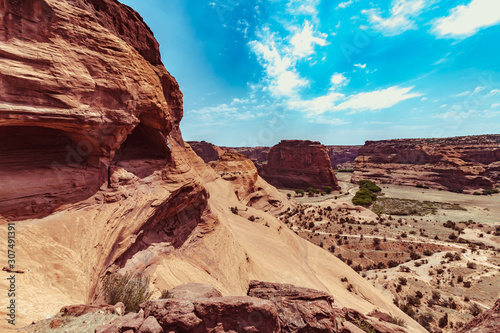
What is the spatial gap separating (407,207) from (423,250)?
2498 centimetres

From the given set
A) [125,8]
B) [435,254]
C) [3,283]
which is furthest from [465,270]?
[125,8]

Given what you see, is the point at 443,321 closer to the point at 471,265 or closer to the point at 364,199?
the point at 471,265

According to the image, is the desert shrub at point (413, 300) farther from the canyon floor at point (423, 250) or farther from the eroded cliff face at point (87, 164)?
the eroded cliff face at point (87, 164)

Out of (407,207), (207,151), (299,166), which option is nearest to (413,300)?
(407,207)

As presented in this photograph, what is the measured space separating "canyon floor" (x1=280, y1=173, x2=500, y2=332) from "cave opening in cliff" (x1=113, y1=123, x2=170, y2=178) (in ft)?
48.4

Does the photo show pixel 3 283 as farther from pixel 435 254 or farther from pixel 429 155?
pixel 429 155

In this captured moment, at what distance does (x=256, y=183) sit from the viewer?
38594 millimetres

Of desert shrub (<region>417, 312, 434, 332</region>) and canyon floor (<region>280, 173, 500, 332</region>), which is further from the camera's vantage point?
canyon floor (<region>280, 173, 500, 332</region>)

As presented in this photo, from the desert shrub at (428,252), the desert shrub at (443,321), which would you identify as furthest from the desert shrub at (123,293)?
the desert shrub at (428,252)

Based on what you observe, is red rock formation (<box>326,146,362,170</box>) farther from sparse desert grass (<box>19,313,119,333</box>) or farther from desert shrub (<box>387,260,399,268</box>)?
sparse desert grass (<box>19,313,119,333</box>)

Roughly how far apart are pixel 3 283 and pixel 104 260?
235 cm

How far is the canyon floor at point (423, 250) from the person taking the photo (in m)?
13.4

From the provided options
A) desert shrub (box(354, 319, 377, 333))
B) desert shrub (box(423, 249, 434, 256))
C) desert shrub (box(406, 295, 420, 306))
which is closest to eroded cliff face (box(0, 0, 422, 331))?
desert shrub (box(354, 319, 377, 333))

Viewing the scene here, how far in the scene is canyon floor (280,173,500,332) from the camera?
13.4m
